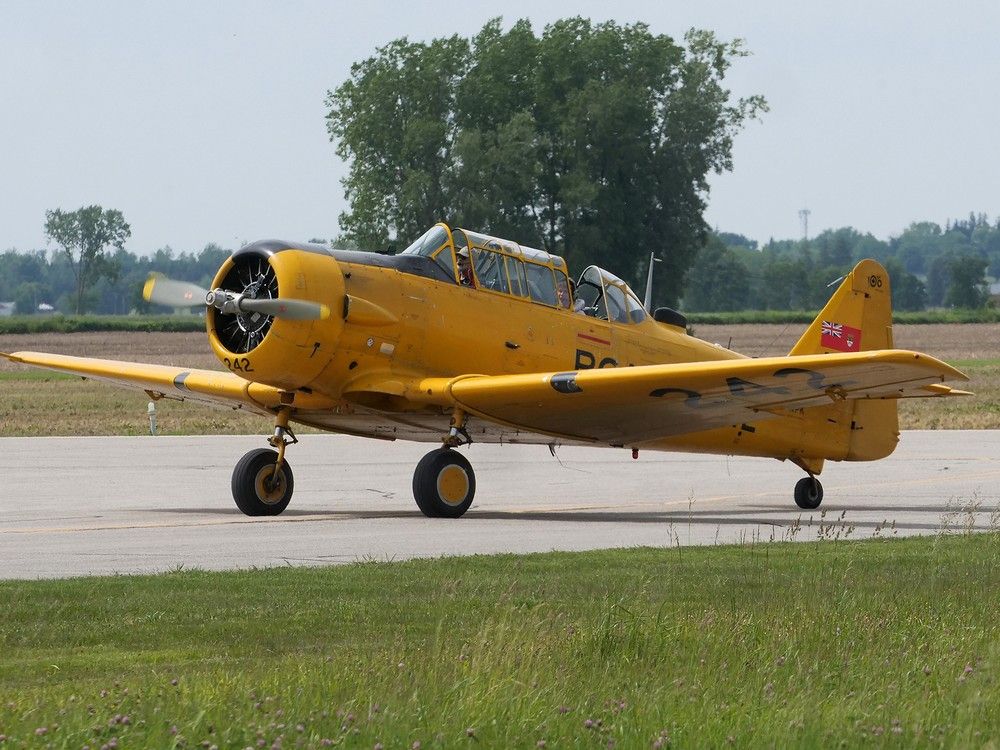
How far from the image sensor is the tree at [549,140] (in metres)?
63.0

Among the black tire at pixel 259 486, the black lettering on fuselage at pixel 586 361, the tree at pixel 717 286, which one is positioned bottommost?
the black tire at pixel 259 486

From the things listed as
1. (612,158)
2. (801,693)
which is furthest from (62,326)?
(801,693)

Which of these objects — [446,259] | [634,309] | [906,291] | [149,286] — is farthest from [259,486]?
[906,291]

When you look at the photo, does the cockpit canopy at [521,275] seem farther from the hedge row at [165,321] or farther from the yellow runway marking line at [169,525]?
the hedge row at [165,321]

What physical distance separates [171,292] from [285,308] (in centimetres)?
249

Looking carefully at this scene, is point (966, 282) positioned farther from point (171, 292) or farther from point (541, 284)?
point (171, 292)

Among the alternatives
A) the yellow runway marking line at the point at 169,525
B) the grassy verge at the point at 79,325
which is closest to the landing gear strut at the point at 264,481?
the yellow runway marking line at the point at 169,525

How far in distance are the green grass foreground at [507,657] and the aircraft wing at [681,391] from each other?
343cm

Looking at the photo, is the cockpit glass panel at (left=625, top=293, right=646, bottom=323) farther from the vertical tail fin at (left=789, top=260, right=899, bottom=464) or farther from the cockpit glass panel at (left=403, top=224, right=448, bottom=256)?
the cockpit glass panel at (left=403, top=224, right=448, bottom=256)

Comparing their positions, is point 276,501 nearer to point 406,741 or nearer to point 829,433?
point 829,433

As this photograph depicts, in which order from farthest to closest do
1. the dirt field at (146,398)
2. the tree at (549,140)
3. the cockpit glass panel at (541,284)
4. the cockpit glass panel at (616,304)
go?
the tree at (549,140) < the dirt field at (146,398) < the cockpit glass panel at (616,304) < the cockpit glass panel at (541,284)

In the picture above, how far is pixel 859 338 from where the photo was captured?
19.0m

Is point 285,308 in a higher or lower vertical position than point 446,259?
lower

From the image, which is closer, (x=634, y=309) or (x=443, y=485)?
(x=443, y=485)
